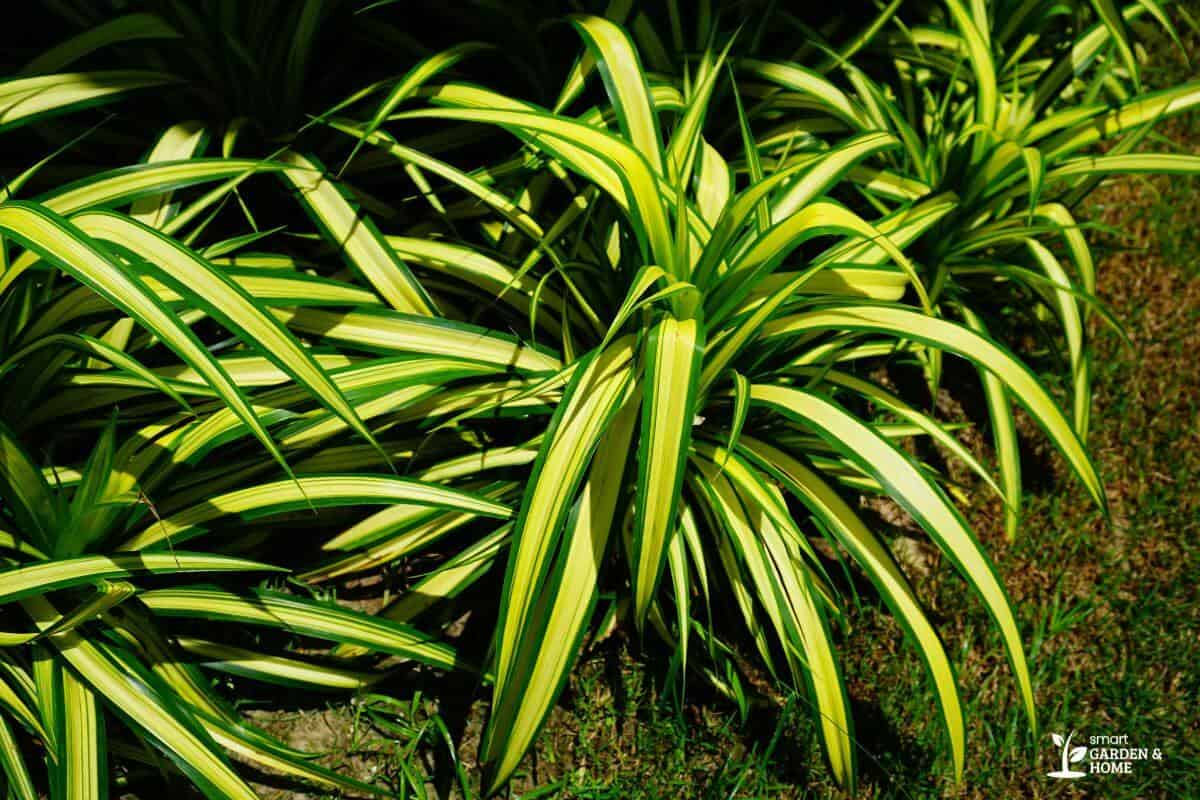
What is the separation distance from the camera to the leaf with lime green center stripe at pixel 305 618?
1.43 meters

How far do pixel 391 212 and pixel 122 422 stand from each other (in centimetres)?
64

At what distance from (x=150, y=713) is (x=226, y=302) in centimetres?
59

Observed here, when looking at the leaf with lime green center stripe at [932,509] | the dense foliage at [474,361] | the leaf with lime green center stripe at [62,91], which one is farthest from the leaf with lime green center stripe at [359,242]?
the leaf with lime green center stripe at [932,509]

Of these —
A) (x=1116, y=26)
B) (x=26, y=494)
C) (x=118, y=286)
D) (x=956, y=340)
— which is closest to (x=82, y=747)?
(x=26, y=494)

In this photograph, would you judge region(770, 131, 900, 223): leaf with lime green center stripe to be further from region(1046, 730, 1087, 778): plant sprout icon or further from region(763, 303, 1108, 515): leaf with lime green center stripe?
region(1046, 730, 1087, 778): plant sprout icon

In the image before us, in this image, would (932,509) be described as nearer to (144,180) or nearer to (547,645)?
(547,645)

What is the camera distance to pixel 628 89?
1.61 m

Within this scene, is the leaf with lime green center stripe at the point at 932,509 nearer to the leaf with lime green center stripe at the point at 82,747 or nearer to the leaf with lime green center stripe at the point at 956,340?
the leaf with lime green center stripe at the point at 956,340

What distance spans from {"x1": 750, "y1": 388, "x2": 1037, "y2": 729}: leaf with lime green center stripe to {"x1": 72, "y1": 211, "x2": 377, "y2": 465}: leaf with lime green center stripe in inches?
27.8

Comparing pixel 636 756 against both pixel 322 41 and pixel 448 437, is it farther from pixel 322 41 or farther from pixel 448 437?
pixel 322 41

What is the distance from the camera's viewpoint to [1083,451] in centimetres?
156

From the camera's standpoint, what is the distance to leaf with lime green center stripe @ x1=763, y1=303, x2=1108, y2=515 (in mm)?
1494

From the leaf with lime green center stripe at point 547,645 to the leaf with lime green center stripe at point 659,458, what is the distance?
0.10 metres

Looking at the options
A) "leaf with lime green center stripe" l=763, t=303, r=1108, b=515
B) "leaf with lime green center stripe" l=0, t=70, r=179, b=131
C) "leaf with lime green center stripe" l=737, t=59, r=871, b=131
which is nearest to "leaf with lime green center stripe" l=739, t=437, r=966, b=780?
"leaf with lime green center stripe" l=763, t=303, r=1108, b=515
